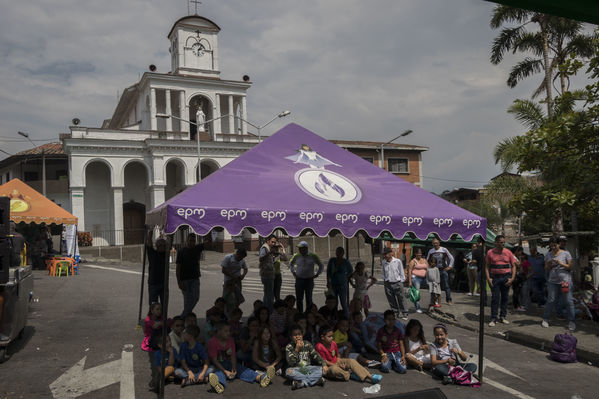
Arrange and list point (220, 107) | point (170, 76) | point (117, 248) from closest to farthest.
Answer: point (117, 248) → point (170, 76) → point (220, 107)

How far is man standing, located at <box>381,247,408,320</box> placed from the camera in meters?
11.1

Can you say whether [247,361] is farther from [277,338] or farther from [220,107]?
[220,107]

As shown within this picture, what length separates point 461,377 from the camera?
659 centimetres

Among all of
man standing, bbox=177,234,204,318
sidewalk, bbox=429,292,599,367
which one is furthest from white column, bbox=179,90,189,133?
man standing, bbox=177,234,204,318

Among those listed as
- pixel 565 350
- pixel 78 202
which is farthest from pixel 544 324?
pixel 78 202

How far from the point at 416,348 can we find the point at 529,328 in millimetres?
3669

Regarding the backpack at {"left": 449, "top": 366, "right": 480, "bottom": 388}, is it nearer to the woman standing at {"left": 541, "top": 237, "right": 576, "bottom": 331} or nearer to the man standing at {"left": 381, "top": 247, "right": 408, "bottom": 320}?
the woman standing at {"left": 541, "top": 237, "right": 576, "bottom": 331}

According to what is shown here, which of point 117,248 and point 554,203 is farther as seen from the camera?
point 117,248

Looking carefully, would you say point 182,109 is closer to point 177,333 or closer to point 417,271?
point 417,271

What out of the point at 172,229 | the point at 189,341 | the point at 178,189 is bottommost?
the point at 189,341

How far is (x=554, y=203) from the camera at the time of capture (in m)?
9.78

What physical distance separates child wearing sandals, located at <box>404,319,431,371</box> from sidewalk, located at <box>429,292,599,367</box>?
2847 millimetres

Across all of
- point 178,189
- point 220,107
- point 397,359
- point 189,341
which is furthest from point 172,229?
point 220,107

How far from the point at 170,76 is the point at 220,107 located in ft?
17.1
